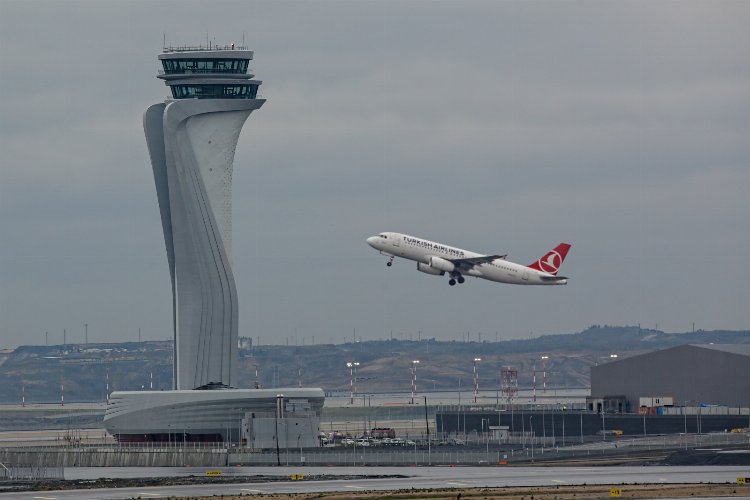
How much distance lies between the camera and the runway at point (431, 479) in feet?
368

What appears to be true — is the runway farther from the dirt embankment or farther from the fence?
the dirt embankment

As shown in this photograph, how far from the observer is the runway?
11206 cm

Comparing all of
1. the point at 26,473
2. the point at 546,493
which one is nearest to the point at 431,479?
the point at 546,493

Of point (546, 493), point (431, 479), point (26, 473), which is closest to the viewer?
point (546, 493)

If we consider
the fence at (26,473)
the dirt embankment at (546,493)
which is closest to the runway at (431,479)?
the fence at (26,473)

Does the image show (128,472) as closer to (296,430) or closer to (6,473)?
(6,473)

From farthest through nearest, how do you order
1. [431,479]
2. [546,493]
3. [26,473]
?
[26,473] → [431,479] → [546,493]

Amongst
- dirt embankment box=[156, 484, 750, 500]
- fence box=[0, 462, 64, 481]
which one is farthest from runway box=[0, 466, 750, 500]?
dirt embankment box=[156, 484, 750, 500]

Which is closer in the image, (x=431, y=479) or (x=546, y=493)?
(x=546, y=493)

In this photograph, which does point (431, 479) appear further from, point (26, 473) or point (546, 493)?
point (26, 473)

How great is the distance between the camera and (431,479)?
122m

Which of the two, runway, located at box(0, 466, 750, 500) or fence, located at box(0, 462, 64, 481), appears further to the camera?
fence, located at box(0, 462, 64, 481)

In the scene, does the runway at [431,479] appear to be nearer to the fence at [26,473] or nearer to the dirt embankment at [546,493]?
the fence at [26,473]

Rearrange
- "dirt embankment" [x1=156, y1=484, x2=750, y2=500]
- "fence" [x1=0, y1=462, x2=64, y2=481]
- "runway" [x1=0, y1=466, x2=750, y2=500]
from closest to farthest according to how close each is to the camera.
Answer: "dirt embankment" [x1=156, y1=484, x2=750, y2=500] → "runway" [x1=0, y1=466, x2=750, y2=500] → "fence" [x1=0, y1=462, x2=64, y2=481]
